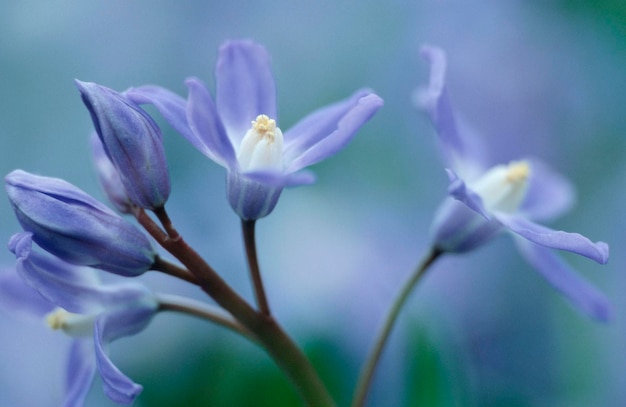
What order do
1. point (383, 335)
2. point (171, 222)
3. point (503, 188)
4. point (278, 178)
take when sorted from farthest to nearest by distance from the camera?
point (503, 188) < point (383, 335) < point (171, 222) < point (278, 178)

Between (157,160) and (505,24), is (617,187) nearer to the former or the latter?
(505,24)

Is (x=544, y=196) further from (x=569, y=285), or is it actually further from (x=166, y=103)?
(x=166, y=103)

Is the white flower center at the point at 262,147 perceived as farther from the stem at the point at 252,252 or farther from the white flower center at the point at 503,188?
the white flower center at the point at 503,188

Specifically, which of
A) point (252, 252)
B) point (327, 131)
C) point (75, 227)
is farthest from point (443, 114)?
point (75, 227)

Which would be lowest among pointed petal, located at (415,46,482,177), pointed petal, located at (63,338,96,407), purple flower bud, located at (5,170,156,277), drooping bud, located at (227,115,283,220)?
pointed petal, located at (63,338,96,407)

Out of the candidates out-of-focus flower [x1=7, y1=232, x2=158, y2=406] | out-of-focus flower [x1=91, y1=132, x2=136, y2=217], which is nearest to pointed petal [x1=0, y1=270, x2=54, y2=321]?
out-of-focus flower [x1=7, y1=232, x2=158, y2=406]

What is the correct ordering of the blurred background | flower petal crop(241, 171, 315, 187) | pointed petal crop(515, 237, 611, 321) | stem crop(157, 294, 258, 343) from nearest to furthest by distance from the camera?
flower petal crop(241, 171, 315, 187), stem crop(157, 294, 258, 343), pointed petal crop(515, 237, 611, 321), the blurred background

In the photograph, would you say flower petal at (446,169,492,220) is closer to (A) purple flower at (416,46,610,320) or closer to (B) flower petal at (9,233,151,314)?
(A) purple flower at (416,46,610,320)
